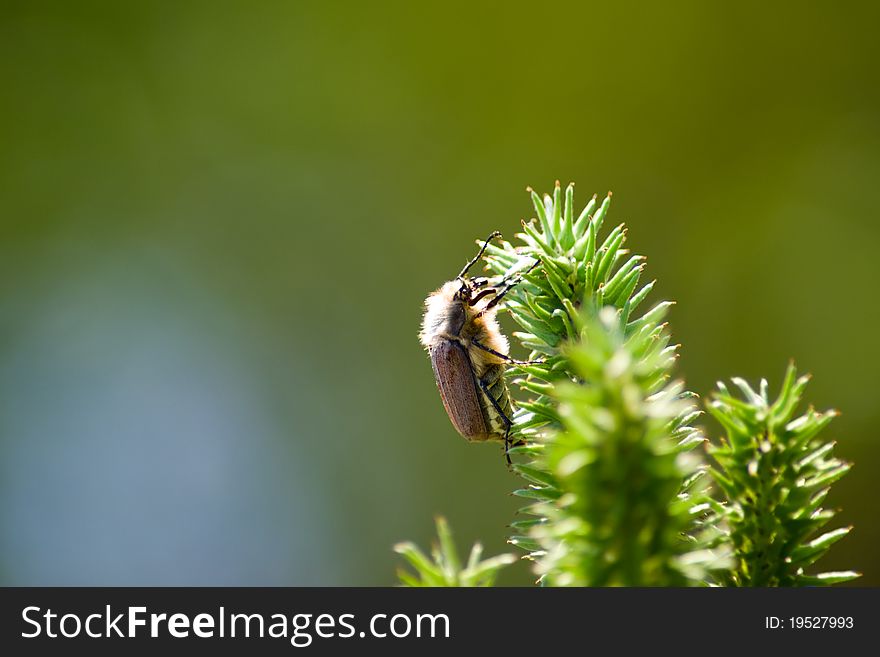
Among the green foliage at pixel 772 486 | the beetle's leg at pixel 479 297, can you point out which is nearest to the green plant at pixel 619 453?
the green foliage at pixel 772 486

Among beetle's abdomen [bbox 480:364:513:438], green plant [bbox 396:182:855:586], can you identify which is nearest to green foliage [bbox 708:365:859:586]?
green plant [bbox 396:182:855:586]

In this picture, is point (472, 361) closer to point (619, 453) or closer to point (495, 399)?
point (495, 399)

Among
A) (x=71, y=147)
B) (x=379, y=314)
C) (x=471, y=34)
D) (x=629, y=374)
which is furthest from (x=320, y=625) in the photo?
(x=71, y=147)

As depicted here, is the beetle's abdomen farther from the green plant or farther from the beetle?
the green plant

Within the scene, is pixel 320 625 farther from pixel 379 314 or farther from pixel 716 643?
pixel 379 314

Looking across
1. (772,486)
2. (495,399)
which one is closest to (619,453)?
(772,486)

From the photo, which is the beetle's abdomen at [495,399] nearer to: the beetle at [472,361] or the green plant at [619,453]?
the beetle at [472,361]

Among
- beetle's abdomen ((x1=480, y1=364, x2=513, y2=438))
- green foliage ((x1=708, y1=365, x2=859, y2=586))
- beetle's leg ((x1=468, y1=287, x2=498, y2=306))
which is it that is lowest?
green foliage ((x1=708, y1=365, x2=859, y2=586))
